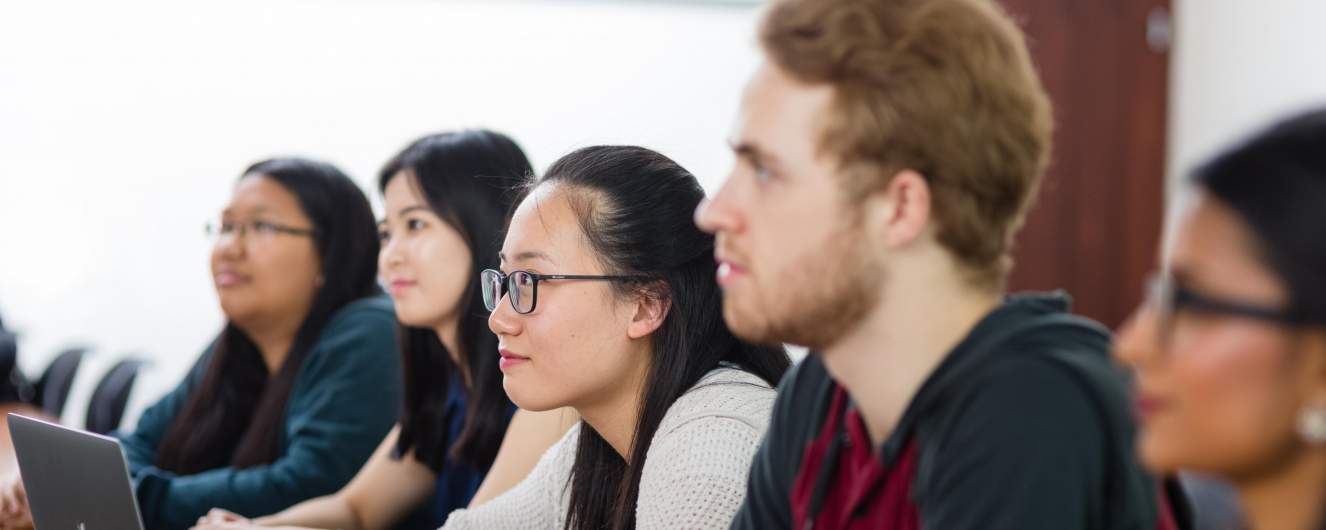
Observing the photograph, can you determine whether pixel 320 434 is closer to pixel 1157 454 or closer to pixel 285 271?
pixel 285 271

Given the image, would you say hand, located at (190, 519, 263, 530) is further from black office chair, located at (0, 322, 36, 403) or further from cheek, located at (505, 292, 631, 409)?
black office chair, located at (0, 322, 36, 403)

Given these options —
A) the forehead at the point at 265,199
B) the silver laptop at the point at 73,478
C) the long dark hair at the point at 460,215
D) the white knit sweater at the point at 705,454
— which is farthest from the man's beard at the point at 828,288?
the forehead at the point at 265,199

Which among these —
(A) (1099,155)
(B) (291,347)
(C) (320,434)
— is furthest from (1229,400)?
(A) (1099,155)

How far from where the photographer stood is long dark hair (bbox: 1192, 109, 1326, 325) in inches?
30.7

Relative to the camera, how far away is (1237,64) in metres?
4.43

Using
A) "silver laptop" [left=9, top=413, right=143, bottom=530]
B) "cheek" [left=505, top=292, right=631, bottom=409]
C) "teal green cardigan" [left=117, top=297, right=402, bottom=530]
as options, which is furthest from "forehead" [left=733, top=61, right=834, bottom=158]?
Result: "teal green cardigan" [left=117, top=297, right=402, bottom=530]

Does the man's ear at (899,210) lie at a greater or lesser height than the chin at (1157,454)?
greater

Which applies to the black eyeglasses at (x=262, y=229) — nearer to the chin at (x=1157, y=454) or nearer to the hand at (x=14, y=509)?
the hand at (x=14, y=509)

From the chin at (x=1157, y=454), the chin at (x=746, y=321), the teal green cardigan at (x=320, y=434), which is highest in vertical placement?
the chin at (x=746, y=321)

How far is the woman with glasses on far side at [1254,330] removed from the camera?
31.0 inches

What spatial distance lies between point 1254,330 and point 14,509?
6.99 ft

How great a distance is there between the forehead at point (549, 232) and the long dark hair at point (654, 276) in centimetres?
2

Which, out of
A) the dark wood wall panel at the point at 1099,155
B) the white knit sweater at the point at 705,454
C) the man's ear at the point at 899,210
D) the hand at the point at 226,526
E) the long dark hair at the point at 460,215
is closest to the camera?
the man's ear at the point at 899,210

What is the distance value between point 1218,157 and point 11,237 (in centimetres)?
468
